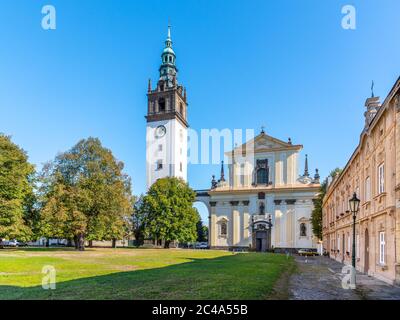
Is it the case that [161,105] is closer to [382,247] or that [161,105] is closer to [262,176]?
[262,176]

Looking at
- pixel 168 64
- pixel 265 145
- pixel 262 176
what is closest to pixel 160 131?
pixel 168 64

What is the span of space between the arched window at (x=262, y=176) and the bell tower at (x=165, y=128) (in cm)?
1621

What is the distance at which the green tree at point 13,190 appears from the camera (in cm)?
3366

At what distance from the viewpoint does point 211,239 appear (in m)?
55.7

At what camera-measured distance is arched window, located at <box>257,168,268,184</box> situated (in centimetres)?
5484

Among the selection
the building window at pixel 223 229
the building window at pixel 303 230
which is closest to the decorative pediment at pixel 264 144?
the building window at pixel 303 230

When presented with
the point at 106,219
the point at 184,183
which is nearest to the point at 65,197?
the point at 106,219

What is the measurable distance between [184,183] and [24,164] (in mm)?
26372

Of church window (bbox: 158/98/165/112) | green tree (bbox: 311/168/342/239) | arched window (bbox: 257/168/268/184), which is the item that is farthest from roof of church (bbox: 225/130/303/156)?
church window (bbox: 158/98/165/112)

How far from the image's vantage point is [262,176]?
55.1 meters

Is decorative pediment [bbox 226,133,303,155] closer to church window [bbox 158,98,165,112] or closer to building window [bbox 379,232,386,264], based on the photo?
church window [bbox 158,98,165,112]

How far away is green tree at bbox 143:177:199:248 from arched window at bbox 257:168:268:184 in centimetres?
1144

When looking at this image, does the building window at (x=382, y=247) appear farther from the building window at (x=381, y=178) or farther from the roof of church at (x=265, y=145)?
the roof of church at (x=265, y=145)

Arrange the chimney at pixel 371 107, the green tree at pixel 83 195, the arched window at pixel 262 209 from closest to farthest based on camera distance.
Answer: the chimney at pixel 371 107 < the green tree at pixel 83 195 < the arched window at pixel 262 209
